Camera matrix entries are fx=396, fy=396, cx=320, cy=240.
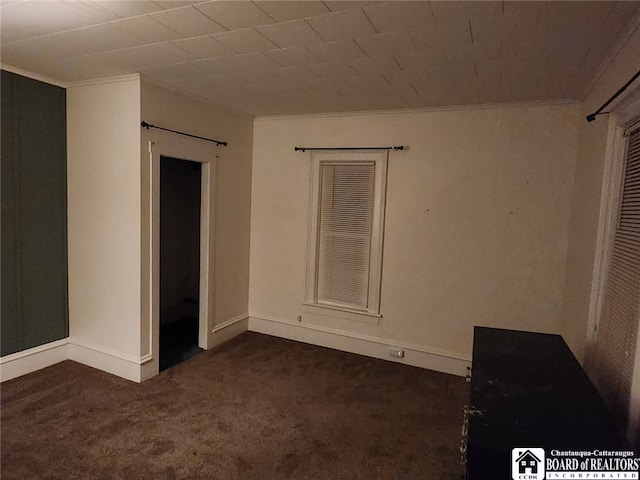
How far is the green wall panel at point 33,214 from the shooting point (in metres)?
3.08

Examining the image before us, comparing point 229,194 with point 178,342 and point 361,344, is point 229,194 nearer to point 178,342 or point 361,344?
point 178,342

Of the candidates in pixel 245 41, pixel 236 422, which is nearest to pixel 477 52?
pixel 245 41

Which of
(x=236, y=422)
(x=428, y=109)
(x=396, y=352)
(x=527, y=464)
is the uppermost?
(x=428, y=109)

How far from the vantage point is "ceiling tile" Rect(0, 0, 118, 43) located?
195 centimetres

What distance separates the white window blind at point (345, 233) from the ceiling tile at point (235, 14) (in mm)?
2076

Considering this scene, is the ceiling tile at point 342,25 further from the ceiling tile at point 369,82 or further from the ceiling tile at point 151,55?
the ceiling tile at point 151,55

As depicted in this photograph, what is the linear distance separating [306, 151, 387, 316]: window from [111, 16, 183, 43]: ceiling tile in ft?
6.70

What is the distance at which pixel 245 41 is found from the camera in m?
2.28

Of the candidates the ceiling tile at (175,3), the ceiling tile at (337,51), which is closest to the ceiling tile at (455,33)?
the ceiling tile at (337,51)

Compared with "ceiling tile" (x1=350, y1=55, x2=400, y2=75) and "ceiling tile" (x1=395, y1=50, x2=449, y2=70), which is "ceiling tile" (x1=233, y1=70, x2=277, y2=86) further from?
"ceiling tile" (x1=395, y1=50, x2=449, y2=70)

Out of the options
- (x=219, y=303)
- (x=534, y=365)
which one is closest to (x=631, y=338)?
(x=534, y=365)

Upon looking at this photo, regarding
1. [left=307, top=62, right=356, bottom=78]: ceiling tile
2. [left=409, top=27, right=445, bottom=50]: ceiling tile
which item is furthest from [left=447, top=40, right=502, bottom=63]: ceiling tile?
[left=307, top=62, right=356, bottom=78]: ceiling tile

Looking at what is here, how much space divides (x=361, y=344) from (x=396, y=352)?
371mm
